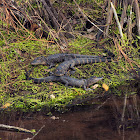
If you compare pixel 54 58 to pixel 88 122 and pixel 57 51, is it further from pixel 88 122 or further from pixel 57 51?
pixel 88 122

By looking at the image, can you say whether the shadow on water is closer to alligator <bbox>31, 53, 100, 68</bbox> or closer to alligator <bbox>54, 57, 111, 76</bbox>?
alligator <bbox>54, 57, 111, 76</bbox>

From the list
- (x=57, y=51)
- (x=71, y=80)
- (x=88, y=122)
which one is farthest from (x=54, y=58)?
(x=88, y=122)

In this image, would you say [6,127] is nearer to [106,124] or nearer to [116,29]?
[106,124]

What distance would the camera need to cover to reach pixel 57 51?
690cm

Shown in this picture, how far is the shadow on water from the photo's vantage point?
3.96 meters

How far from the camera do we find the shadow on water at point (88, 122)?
396 cm

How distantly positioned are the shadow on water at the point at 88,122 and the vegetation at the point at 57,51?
1.16 feet

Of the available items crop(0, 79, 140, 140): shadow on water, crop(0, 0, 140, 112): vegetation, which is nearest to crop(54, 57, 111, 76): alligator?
crop(0, 0, 140, 112): vegetation

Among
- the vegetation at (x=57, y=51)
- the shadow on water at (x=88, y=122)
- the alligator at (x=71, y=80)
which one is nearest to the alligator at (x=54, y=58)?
the vegetation at (x=57, y=51)

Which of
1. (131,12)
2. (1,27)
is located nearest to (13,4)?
(1,27)

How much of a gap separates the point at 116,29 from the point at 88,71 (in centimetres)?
165

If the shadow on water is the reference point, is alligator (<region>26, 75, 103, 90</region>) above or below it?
above

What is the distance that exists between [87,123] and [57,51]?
296 cm

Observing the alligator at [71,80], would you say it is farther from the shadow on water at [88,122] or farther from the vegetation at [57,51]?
A: the shadow on water at [88,122]
